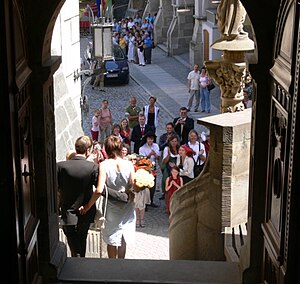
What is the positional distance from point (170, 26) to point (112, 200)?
24.6m

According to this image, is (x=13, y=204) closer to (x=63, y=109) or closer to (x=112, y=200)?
(x=112, y=200)

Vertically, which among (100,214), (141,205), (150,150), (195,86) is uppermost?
(100,214)

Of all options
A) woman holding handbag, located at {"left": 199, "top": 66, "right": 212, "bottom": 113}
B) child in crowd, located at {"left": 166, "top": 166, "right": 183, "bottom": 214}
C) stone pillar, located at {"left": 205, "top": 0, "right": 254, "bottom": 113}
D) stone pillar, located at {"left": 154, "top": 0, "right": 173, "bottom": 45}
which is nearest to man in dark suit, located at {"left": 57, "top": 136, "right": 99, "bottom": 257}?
stone pillar, located at {"left": 205, "top": 0, "right": 254, "bottom": 113}

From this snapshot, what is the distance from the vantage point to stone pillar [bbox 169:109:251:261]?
7.83 meters

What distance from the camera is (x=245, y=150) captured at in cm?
789

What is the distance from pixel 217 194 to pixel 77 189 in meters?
1.32

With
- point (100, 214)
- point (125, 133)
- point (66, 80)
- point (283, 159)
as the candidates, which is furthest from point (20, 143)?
point (125, 133)

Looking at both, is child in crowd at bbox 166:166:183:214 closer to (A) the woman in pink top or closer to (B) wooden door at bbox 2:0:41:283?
(A) the woman in pink top

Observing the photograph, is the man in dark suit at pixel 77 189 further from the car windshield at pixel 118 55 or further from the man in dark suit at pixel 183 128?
the car windshield at pixel 118 55

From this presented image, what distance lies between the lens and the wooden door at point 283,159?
4668 millimetres

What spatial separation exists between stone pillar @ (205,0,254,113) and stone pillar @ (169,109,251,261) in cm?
53

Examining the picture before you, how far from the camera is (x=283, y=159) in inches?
199

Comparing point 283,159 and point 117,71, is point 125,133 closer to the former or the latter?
point 283,159

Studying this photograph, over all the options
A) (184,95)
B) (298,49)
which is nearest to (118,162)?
(298,49)
